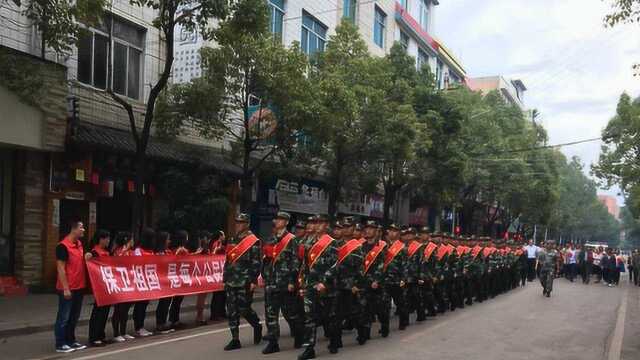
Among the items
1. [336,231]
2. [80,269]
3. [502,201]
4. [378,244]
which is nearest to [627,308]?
[378,244]

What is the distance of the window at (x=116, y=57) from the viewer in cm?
1748

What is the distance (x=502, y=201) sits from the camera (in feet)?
149

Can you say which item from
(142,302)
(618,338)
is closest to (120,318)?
(142,302)

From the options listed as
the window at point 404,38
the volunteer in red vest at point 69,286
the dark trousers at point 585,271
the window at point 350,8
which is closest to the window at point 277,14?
the window at point 350,8

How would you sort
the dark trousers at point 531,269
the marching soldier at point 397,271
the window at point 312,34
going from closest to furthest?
the marching soldier at point 397,271
the window at point 312,34
the dark trousers at point 531,269

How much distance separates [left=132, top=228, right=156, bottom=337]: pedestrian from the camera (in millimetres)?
11023

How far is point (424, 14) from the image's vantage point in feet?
151

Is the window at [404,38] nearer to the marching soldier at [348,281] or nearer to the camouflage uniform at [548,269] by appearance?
the camouflage uniform at [548,269]

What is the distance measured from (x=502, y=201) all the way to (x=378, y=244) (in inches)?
1411

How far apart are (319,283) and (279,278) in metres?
0.55

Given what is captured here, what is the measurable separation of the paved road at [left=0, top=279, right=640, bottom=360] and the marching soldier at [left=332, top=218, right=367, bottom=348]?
14.9 inches

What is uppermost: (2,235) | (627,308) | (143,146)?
(143,146)

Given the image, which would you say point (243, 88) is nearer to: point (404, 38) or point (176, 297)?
point (176, 297)

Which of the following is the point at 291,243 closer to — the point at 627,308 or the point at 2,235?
the point at 2,235
